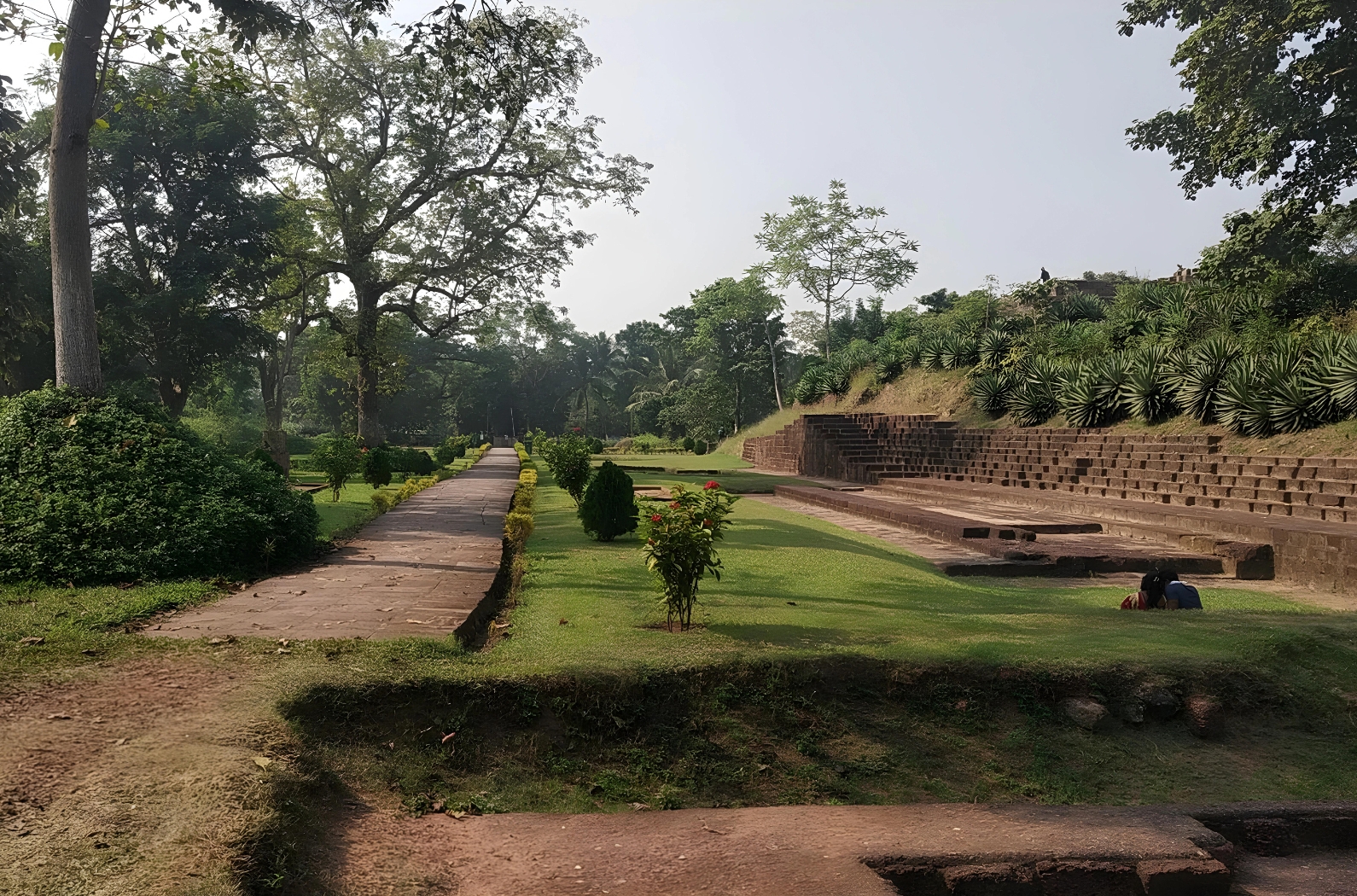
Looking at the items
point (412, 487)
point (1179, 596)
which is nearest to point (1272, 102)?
point (1179, 596)

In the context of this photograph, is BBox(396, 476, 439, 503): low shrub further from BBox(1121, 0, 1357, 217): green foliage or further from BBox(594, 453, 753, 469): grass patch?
BBox(1121, 0, 1357, 217): green foliage

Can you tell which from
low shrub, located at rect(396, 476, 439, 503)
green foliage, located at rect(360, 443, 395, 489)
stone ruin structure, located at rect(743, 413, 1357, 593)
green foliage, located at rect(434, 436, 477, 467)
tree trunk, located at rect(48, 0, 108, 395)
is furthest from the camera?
green foliage, located at rect(434, 436, 477, 467)

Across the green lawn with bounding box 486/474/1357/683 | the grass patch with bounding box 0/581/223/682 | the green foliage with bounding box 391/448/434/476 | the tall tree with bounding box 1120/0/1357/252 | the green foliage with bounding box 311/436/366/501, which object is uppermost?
the tall tree with bounding box 1120/0/1357/252

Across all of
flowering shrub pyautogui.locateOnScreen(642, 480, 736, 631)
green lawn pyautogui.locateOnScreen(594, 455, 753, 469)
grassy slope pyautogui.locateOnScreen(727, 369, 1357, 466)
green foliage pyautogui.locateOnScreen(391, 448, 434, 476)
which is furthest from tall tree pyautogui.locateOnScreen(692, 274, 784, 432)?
flowering shrub pyautogui.locateOnScreen(642, 480, 736, 631)

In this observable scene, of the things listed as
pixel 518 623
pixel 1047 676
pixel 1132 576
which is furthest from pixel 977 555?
pixel 518 623

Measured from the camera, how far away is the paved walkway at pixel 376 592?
5.14 metres

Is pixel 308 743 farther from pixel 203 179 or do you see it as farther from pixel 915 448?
pixel 203 179

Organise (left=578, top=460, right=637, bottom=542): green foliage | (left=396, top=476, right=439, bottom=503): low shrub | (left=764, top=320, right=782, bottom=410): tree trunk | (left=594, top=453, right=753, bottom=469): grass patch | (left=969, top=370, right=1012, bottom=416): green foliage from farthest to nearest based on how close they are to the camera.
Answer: (left=764, top=320, right=782, bottom=410): tree trunk
(left=594, top=453, right=753, bottom=469): grass patch
(left=969, top=370, right=1012, bottom=416): green foliage
(left=396, top=476, right=439, bottom=503): low shrub
(left=578, top=460, right=637, bottom=542): green foliage

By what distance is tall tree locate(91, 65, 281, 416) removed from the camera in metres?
22.4

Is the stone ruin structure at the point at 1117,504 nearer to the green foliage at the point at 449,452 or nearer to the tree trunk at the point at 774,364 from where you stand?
the green foliage at the point at 449,452

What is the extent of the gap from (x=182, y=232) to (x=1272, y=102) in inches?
990

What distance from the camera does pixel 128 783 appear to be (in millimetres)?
2914

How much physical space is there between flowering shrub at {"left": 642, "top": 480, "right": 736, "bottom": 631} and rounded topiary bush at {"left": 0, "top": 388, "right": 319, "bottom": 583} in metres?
3.84

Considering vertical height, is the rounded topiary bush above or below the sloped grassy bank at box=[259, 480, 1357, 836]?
above
